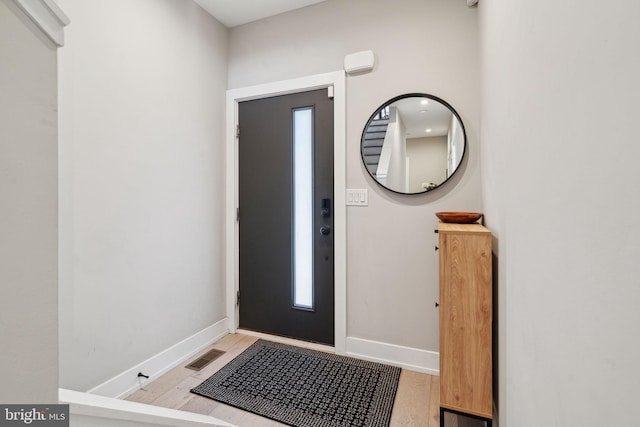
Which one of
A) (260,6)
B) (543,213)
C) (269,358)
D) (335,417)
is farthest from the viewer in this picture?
(260,6)

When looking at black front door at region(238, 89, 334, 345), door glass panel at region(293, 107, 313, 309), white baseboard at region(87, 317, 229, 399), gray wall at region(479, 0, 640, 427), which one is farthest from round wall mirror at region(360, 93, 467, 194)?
white baseboard at region(87, 317, 229, 399)

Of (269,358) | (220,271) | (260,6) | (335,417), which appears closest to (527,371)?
(335,417)

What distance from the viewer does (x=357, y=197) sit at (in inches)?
88.0

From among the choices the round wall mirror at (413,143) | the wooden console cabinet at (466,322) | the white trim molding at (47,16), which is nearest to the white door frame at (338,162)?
the round wall mirror at (413,143)

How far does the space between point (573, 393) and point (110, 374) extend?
224 centimetres

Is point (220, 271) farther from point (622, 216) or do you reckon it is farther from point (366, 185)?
point (622, 216)

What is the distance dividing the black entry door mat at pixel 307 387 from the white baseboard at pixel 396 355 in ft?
0.18

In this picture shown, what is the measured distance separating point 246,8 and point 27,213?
2647 millimetres

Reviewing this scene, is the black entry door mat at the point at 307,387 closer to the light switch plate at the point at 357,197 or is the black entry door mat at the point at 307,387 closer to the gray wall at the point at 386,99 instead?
the gray wall at the point at 386,99

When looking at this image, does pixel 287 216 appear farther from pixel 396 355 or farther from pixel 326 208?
pixel 396 355

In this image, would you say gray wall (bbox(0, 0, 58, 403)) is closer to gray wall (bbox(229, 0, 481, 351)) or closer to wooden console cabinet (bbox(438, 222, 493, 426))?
wooden console cabinet (bbox(438, 222, 493, 426))

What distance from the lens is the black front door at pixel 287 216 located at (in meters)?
2.36

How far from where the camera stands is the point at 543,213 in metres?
0.74

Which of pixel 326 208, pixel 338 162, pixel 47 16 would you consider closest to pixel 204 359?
pixel 326 208
